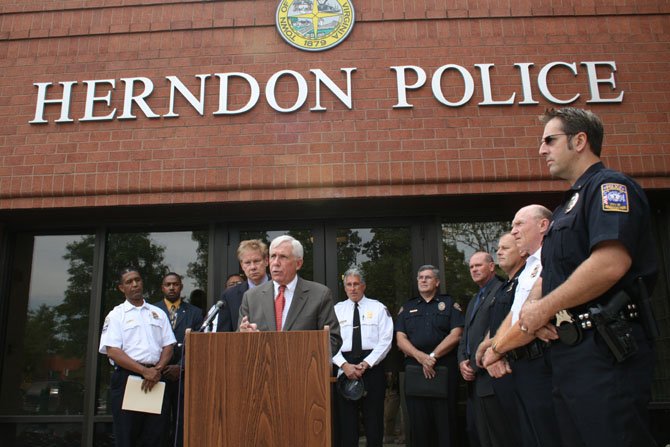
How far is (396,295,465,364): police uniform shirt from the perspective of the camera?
5715mm

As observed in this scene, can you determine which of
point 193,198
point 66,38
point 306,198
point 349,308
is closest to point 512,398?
point 349,308

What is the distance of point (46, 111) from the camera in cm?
621

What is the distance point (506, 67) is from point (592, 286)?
4253mm

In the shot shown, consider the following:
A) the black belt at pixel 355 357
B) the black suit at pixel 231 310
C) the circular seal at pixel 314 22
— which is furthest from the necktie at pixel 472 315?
the circular seal at pixel 314 22

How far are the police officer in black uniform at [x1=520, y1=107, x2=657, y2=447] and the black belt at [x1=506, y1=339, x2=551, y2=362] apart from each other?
1.01 ft

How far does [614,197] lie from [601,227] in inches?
5.8

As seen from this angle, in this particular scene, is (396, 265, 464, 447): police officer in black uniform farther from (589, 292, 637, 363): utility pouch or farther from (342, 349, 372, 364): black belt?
(589, 292, 637, 363): utility pouch

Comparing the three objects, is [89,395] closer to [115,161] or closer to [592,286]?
[115,161]

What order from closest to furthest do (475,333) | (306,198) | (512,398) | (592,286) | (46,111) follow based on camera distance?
(592,286) < (512,398) < (475,333) < (306,198) < (46,111)

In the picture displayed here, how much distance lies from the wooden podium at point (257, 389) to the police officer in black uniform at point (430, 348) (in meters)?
2.95

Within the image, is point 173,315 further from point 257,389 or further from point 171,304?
point 257,389

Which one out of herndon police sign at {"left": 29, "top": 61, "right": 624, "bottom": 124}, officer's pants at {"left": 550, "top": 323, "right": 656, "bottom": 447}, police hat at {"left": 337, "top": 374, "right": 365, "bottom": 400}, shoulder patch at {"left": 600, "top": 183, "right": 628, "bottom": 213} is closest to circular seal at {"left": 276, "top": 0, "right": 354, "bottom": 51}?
herndon police sign at {"left": 29, "top": 61, "right": 624, "bottom": 124}

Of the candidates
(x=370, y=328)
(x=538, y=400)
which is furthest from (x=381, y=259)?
(x=538, y=400)

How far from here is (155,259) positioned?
260 inches
